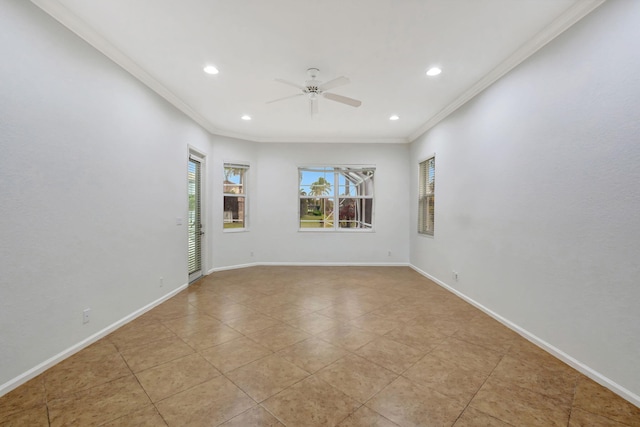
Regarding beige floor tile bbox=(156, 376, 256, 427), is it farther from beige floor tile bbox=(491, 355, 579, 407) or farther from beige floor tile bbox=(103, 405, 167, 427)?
beige floor tile bbox=(491, 355, 579, 407)

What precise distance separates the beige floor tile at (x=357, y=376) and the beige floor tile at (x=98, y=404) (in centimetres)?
126

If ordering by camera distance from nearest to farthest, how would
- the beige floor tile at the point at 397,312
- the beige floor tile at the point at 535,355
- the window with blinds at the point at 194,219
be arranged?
the beige floor tile at the point at 535,355 < the beige floor tile at the point at 397,312 < the window with blinds at the point at 194,219

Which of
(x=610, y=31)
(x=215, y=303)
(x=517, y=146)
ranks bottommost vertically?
(x=215, y=303)

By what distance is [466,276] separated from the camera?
3.85 metres

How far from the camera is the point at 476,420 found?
166 centimetres

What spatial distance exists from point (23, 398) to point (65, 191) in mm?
1515

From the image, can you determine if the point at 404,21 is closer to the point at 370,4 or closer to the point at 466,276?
the point at 370,4

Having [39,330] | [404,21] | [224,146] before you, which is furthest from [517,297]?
[224,146]

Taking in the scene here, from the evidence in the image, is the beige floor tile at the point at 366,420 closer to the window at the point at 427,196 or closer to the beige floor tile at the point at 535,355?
the beige floor tile at the point at 535,355

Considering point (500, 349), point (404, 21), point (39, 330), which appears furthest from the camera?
point (500, 349)

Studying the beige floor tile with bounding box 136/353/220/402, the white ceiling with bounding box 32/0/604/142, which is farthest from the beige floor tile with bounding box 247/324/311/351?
the white ceiling with bounding box 32/0/604/142

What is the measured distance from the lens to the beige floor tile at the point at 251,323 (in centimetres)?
293

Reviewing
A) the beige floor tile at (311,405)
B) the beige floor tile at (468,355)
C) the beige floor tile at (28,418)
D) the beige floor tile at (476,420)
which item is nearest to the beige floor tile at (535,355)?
the beige floor tile at (468,355)

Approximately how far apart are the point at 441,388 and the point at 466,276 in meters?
2.26
